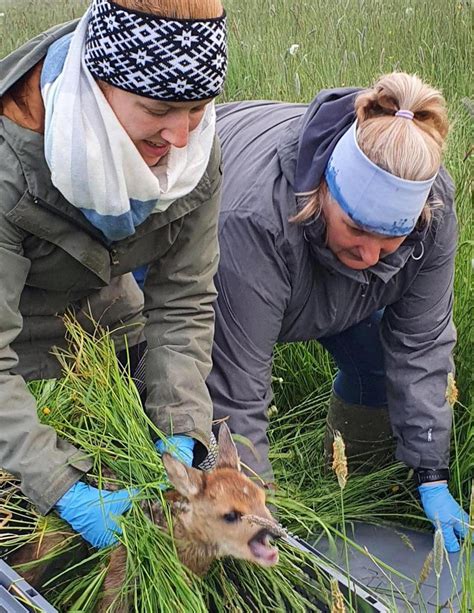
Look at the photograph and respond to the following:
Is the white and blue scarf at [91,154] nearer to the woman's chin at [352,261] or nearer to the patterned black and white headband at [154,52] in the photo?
the patterned black and white headband at [154,52]

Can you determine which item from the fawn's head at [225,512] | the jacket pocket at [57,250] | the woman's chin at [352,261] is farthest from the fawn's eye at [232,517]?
the woman's chin at [352,261]

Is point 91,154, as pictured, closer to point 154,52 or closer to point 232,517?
point 154,52

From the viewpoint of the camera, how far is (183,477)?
1.83m

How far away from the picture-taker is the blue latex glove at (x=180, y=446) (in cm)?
206

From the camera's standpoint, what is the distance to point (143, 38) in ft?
5.63

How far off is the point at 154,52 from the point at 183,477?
87cm

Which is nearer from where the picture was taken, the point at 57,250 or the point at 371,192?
the point at 57,250

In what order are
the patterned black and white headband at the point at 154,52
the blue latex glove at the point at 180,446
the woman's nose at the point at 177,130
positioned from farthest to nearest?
the blue latex glove at the point at 180,446
the woman's nose at the point at 177,130
the patterned black and white headband at the point at 154,52

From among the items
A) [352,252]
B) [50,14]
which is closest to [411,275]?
[352,252]

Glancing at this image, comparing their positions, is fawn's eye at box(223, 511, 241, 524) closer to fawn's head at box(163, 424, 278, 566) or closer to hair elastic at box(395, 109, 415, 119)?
fawn's head at box(163, 424, 278, 566)

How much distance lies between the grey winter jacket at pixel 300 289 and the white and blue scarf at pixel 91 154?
1.74 feet

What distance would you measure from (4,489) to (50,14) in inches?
210

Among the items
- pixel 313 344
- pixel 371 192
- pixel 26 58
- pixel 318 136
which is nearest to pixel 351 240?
pixel 371 192

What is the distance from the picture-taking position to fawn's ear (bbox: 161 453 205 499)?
1.79 m
